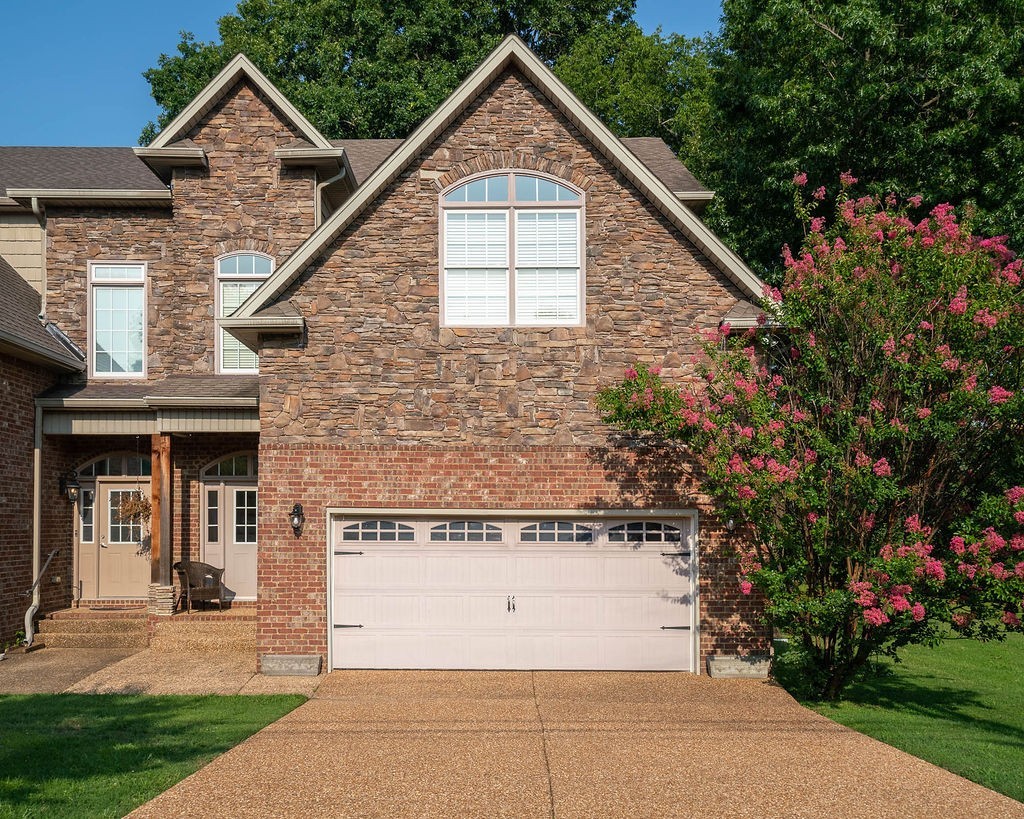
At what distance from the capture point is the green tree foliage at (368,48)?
32.2 metres

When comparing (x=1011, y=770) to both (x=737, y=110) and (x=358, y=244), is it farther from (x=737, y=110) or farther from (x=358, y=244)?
(x=737, y=110)

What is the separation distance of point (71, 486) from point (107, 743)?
8.07m

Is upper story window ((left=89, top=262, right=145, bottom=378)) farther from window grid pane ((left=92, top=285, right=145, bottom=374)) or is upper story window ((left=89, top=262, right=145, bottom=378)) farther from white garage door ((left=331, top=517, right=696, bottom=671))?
white garage door ((left=331, top=517, right=696, bottom=671))

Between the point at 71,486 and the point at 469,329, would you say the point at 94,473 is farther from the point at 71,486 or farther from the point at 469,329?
the point at 469,329

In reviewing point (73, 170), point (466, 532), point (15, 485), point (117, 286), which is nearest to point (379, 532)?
point (466, 532)

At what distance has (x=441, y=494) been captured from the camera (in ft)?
40.8

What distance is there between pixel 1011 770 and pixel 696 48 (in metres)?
30.7

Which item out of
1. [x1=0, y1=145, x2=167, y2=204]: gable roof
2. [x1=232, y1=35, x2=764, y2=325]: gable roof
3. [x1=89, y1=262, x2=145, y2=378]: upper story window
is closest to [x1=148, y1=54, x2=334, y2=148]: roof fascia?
[x1=0, y1=145, x2=167, y2=204]: gable roof

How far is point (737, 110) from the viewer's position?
2209cm

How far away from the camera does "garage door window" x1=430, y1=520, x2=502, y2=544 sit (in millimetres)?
12594

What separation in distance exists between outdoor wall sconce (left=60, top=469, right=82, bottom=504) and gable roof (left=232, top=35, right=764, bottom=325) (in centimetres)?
624

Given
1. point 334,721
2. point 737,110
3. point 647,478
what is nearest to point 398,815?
point 334,721

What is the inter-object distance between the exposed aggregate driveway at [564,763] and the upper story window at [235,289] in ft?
22.5

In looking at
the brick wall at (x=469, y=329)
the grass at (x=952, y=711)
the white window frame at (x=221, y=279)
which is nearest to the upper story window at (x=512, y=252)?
the brick wall at (x=469, y=329)
